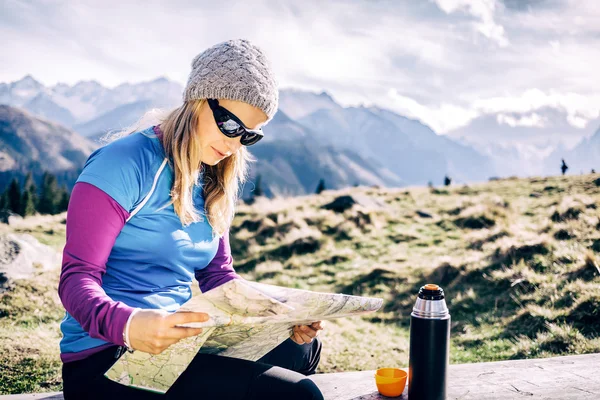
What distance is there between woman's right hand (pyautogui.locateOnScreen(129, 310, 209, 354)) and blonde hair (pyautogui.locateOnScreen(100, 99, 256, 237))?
74cm

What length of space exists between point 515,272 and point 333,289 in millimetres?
3270

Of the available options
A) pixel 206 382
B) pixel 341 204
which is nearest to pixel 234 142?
pixel 206 382

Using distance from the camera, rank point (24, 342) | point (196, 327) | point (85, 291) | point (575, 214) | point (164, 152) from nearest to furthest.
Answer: point (196, 327) → point (85, 291) → point (164, 152) → point (24, 342) → point (575, 214)

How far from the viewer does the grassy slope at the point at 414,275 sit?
18.1ft

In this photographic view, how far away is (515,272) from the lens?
25.9ft

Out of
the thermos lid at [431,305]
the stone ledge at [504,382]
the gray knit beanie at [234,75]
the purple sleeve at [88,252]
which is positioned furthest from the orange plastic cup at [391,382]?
the gray knit beanie at [234,75]

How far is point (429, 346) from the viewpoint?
2258 millimetres

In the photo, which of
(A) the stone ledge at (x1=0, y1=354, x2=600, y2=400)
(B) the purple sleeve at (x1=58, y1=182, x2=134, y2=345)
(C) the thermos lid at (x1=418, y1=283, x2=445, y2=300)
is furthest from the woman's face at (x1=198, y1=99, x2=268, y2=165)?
(A) the stone ledge at (x1=0, y1=354, x2=600, y2=400)

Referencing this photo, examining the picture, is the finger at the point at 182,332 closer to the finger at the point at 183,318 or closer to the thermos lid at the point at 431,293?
the finger at the point at 183,318

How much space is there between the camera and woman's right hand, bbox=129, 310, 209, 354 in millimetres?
1783

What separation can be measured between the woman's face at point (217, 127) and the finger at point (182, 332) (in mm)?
1095

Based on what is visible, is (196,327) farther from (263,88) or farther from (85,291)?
(263,88)

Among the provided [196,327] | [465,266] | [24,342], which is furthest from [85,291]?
[465,266]

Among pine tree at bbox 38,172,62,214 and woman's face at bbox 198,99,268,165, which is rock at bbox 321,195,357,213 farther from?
A: pine tree at bbox 38,172,62,214
